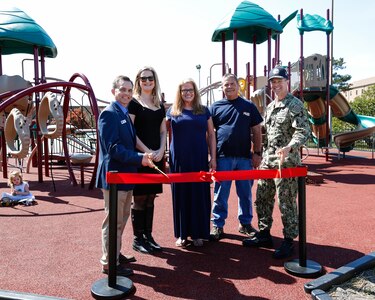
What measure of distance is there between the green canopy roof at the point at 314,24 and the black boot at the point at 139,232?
12168mm

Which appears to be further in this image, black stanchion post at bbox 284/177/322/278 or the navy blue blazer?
black stanchion post at bbox 284/177/322/278

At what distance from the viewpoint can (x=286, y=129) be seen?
3615 mm

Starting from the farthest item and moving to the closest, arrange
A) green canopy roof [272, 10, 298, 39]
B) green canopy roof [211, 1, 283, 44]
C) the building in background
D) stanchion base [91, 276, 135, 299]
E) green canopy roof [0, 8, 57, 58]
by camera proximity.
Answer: the building in background < green canopy roof [272, 10, 298, 39] < green canopy roof [211, 1, 283, 44] < green canopy roof [0, 8, 57, 58] < stanchion base [91, 276, 135, 299]

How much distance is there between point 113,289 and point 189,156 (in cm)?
156

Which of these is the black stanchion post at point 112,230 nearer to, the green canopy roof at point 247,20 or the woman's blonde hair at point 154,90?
the woman's blonde hair at point 154,90

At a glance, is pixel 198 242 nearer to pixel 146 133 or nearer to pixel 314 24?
pixel 146 133

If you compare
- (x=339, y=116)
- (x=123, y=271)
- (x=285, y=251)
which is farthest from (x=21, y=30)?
(x=339, y=116)

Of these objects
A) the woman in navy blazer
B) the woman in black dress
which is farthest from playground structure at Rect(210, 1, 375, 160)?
the woman in navy blazer

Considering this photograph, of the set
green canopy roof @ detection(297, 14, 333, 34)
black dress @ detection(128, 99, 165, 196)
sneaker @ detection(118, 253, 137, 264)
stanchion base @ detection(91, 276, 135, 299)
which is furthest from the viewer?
green canopy roof @ detection(297, 14, 333, 34)

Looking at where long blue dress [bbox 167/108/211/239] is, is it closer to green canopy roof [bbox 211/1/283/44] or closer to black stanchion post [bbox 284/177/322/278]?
black stanchion post [bbox 284/177/322/278]

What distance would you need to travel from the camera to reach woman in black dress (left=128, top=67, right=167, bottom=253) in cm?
375

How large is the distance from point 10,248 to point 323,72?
488 inches

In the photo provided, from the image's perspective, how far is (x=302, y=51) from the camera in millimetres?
13414

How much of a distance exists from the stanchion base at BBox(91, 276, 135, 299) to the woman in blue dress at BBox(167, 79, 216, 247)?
3.45ft
